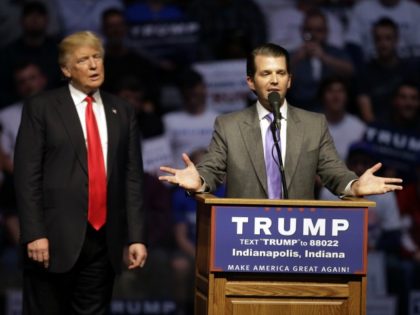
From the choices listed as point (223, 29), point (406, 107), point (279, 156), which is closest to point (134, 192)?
point (279, 156)

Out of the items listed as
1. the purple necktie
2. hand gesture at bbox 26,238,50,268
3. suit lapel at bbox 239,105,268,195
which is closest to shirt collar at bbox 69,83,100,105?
hand gesture at bbox 26,238,50,268

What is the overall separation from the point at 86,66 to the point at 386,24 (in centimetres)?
350

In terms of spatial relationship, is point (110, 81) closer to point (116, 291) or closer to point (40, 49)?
point (40, 49)

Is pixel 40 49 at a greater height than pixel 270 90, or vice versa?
pixel 40 49

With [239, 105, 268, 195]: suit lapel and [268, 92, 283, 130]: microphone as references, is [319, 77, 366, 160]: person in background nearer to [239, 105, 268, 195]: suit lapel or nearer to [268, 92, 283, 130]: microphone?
[239, 105, 268, 195]: suit lapel

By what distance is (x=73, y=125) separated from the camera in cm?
439

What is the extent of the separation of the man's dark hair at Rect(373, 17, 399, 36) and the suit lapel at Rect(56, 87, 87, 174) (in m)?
3.48

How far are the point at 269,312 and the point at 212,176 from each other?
1.95 feet

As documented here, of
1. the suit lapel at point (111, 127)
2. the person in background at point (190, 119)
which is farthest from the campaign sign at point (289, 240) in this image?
the person in background at point (190, 119)

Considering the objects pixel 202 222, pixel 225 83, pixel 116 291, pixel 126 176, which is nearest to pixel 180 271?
pixel 116 291

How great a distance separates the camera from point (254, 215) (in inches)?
150

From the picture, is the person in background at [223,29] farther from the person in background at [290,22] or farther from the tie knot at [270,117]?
the tie knot at [270,117]

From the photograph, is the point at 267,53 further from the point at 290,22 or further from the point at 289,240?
the point at 290,22

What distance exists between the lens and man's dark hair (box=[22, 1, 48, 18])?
23.8ft
